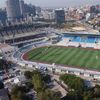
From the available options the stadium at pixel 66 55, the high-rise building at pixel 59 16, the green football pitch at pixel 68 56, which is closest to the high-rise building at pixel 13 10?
the high-rise building at pixel 59 16

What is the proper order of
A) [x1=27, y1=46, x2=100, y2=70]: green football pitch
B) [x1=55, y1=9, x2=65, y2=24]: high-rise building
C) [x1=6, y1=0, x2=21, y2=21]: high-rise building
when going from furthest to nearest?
[x1=6, y1=0, x2=21, y2=21]: high-rise building → [x1=55, y1=9, x2=65, y2=24]: high-rise building → [x1=27, y1=46, x2=100, y2=70]: green football pitch

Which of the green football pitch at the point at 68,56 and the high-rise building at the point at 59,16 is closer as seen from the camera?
the green football pitch at the point at 68,56

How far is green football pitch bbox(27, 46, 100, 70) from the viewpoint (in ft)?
157

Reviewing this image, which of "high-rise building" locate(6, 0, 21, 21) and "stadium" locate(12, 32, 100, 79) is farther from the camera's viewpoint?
"high-rise building" locate(6, 0, 21, 21)

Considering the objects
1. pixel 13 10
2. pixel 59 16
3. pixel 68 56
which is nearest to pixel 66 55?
pixel 68 56

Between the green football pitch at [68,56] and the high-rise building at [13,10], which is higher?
the high-rise building at [13,10]

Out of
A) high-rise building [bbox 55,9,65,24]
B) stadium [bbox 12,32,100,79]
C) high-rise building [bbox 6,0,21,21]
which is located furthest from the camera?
high-rise building [bbox 6,0,21,21]

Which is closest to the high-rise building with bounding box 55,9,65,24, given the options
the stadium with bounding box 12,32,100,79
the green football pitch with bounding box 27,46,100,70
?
the stadium with bounding box 12,32,100,79

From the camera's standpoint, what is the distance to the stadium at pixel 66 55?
148 feet

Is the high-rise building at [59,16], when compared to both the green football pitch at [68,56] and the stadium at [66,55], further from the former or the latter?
the green football pitch at [68,56]

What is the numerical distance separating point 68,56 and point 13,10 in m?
105

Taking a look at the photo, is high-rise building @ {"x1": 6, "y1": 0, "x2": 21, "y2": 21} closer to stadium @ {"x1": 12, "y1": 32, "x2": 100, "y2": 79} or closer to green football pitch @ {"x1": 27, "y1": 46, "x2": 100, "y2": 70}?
stadium @ {"x1": 12, "y1": 32, "x2": 100, "y2": 79}

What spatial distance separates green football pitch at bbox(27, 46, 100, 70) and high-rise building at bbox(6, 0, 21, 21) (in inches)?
3492

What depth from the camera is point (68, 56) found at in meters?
54.5
